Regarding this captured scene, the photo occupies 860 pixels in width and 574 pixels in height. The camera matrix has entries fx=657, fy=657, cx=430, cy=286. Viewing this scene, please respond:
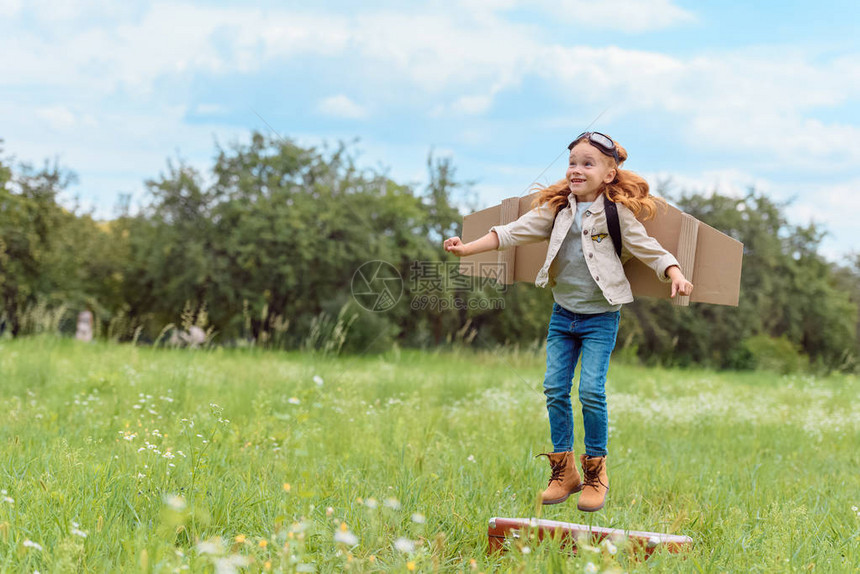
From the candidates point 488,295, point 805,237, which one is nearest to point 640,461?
point 488,295

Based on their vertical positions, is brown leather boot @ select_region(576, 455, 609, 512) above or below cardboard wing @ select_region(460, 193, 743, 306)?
A: below

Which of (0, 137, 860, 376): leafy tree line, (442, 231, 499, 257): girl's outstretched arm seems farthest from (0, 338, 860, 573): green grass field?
(0, 137, 860, 376): leafy tree line

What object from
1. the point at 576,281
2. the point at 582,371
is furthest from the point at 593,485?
the point at 576,281

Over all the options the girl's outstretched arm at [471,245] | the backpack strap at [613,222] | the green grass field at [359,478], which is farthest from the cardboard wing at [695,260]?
the green grass field at [359,478]

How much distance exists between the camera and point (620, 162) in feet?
13.1

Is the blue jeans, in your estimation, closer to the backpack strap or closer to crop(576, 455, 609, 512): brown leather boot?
crop(576, 455, 609, 512): brown leather boot

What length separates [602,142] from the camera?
12.7 ft

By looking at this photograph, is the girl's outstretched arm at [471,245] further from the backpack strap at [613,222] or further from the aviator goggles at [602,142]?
the aviator goggles at [602,142]

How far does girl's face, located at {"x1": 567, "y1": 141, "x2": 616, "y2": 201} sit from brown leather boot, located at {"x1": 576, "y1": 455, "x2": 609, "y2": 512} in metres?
1.59

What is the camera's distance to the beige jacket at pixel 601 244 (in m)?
3.80

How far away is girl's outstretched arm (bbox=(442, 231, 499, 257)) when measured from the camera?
365 cm

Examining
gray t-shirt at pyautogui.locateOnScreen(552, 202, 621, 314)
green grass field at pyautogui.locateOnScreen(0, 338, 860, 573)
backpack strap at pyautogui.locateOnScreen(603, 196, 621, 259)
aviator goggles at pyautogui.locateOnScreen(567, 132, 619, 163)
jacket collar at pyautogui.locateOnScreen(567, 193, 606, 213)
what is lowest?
green grass field at pyautogui.locateOnScreen(0, 338, 860, 573)

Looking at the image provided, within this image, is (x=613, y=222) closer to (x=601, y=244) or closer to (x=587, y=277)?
(x=601, y=244)

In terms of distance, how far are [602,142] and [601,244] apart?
23.7 inches
